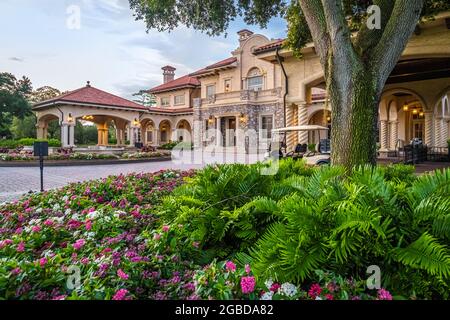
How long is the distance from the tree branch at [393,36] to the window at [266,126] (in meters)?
21.2

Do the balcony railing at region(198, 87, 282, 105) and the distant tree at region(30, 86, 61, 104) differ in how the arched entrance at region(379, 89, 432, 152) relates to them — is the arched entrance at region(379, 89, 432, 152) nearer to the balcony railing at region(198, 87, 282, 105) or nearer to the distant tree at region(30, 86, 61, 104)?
the balcony railing at region(198, 87, 282, 105)

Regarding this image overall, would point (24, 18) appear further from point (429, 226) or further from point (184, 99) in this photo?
point (184, 99)

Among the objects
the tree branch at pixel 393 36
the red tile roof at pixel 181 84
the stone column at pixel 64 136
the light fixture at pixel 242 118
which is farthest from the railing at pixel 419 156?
the red tile roof at pixel 181 84

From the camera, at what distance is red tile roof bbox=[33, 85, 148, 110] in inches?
940

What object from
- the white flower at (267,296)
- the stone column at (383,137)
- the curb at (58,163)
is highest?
the stone column at (383,137)

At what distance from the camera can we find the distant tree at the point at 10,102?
33812mm

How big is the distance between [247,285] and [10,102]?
40.4 metres

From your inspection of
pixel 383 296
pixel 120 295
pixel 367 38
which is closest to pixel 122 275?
pixel 120 295

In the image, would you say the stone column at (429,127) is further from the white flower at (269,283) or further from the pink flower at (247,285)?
the pink flower at (247,285)

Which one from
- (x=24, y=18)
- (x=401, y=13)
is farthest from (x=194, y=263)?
(x=24, y=18)

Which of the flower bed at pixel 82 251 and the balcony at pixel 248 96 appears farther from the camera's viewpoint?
the balcony at pixel 248 96

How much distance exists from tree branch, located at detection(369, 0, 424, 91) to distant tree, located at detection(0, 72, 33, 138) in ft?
128
